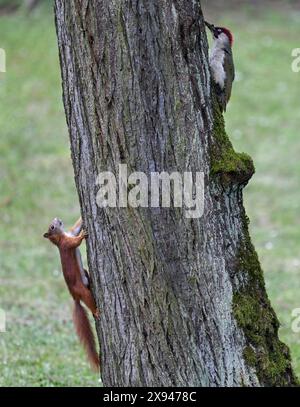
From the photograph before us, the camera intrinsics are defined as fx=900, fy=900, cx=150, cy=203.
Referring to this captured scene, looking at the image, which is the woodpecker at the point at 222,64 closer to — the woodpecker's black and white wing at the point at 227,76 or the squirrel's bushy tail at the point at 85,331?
the woodpecker's black and white wing at the point at 227,76

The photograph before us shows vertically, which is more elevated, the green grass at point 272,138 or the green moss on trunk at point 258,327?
the green grass at point 272,138

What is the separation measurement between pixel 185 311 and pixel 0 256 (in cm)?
584

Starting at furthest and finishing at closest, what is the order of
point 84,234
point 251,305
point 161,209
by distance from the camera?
point 84,234
point 251,305
point 161,209

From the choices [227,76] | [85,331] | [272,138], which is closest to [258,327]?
[85,331]

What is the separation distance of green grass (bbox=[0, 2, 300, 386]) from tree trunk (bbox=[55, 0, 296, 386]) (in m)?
2.08

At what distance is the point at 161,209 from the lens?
397 centimetres

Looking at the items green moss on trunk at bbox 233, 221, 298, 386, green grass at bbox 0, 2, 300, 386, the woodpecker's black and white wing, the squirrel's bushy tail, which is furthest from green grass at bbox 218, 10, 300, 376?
the woodpecker's black and white wing

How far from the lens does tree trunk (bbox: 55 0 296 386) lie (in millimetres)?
3906

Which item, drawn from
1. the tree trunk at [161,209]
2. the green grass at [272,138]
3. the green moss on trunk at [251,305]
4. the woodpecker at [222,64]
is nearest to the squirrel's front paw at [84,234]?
the tree trunk at [161,209]

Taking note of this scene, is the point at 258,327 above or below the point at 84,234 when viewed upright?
below

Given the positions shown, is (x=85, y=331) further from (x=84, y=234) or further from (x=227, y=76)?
(x=227, y=76)

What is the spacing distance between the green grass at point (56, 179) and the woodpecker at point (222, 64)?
2308 millimetres

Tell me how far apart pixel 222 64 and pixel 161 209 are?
1149 mm

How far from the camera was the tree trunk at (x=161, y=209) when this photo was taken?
3906mm
